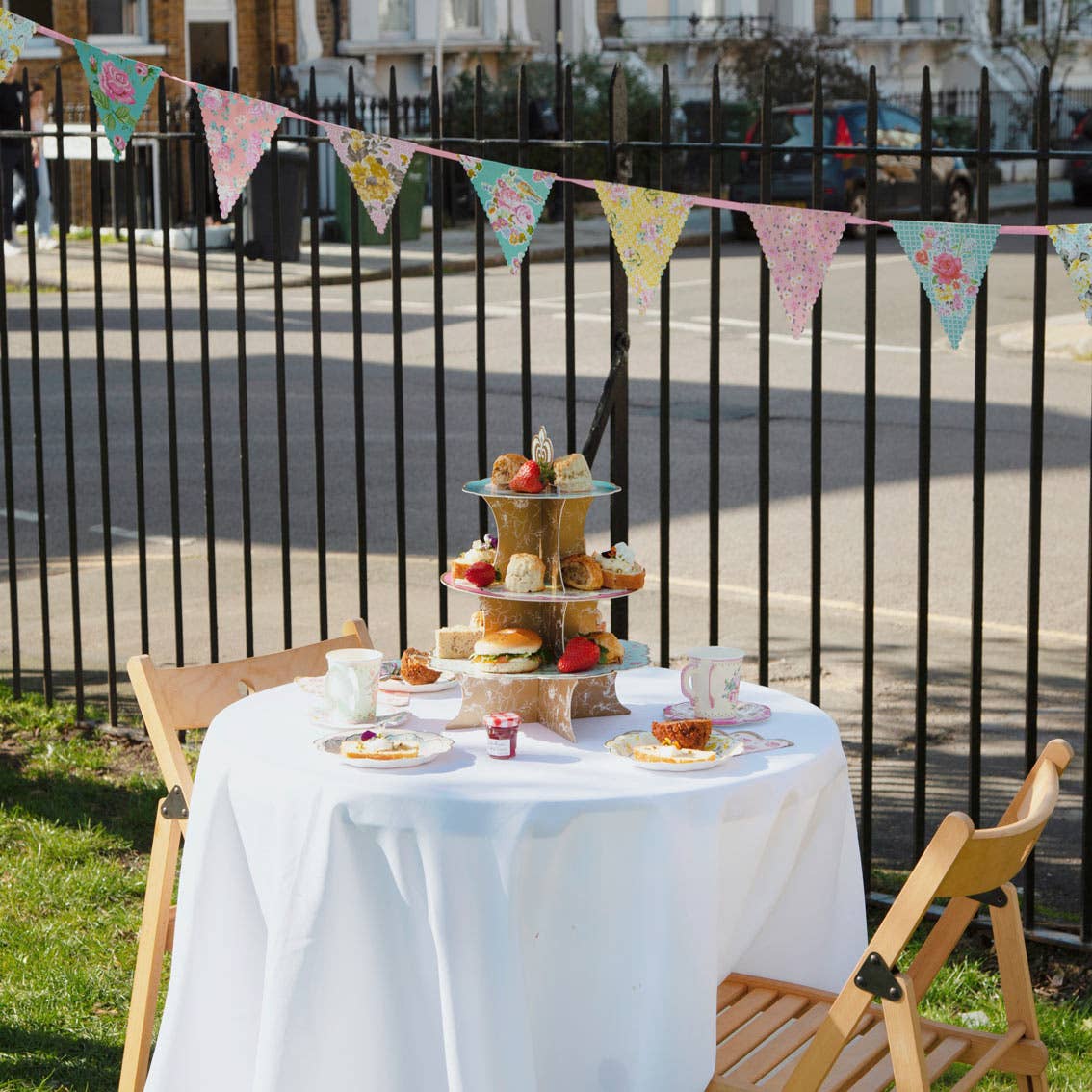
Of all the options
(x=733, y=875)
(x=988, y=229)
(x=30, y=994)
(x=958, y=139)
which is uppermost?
(x=958, y=139)

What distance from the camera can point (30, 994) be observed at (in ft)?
15.0

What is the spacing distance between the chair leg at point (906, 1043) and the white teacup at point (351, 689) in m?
1.16

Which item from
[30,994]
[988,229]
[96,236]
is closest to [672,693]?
[988,229]

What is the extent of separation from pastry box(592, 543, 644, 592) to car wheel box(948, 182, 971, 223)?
70.4 ft

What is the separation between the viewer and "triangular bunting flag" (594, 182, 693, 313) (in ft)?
15.0

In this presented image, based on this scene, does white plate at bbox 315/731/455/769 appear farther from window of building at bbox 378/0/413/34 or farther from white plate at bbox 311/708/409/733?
window of building at bbox 378/0/413/34

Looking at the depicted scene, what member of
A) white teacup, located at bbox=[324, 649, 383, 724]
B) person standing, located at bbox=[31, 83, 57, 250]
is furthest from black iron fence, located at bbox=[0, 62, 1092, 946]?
person standing, located at bbox=[31, 83, 57, 250]

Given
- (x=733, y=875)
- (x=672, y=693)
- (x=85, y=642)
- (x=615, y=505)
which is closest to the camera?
(x=733, y=875)

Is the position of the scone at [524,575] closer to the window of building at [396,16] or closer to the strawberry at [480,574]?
the strawberry at [480,574]

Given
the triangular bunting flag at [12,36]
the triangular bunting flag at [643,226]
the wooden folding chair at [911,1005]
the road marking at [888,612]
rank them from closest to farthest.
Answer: the wooden folding chair at [911,1005] → the triangular bunting flag at [643,226] → the triangular bunting flag at [12,36] → the road marking at [888,612]

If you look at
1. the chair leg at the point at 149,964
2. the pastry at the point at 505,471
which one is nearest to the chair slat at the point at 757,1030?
the pastry at the point at 505,471

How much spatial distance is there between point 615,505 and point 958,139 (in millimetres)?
26521

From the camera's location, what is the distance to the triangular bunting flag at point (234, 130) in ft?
15.9

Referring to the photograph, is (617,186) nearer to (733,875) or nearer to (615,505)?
(615,505)
